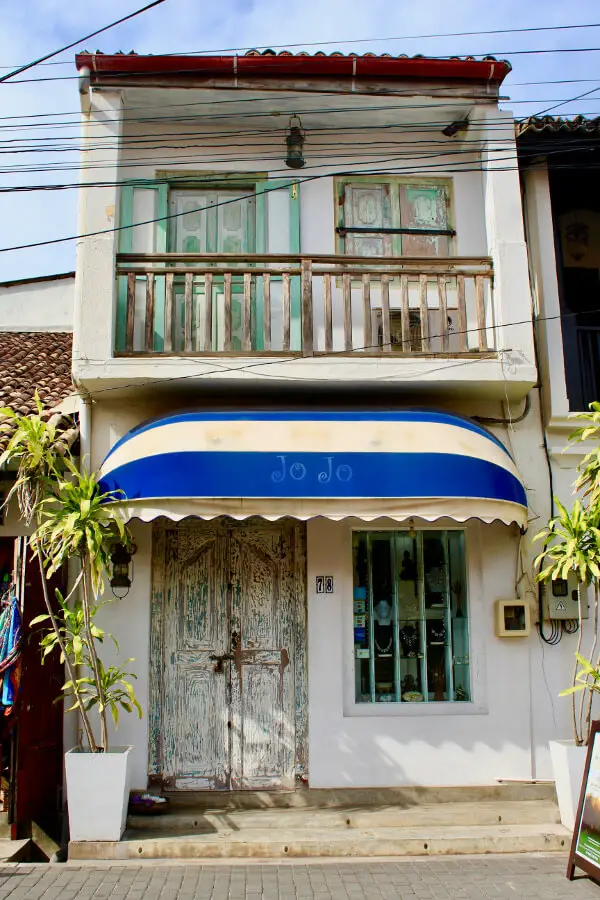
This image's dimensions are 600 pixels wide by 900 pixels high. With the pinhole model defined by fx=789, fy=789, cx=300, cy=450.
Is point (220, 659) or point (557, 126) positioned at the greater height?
point (557, 126)

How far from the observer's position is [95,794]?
682 cm

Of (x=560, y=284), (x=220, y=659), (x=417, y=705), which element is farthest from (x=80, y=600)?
(x=560, y=284)

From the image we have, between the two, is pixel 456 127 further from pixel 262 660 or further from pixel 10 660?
pixel 10 660

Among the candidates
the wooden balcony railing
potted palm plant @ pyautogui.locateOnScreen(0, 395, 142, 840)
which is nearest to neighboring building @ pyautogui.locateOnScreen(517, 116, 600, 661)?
the wooden balcony railing

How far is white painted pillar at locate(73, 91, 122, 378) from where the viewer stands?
8000 mm

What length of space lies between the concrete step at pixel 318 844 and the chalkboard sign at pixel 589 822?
30.6 inches

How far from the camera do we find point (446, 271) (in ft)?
28.1

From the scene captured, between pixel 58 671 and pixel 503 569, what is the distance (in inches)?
184

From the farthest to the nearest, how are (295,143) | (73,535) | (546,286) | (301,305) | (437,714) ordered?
(295,143) < (546,286) < (301,305) < (437,714) < (73,535)

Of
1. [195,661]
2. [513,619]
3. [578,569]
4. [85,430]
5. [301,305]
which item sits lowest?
[195,661]

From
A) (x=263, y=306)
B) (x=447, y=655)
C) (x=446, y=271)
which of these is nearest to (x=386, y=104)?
(x=446, y=271)

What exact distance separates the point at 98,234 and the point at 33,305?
546 cm

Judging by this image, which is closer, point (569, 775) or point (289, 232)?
point (569, 775)

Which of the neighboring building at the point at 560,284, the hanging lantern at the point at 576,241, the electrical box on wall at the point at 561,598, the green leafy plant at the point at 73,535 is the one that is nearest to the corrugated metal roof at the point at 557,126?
the neighboring building at the point at 560,284
